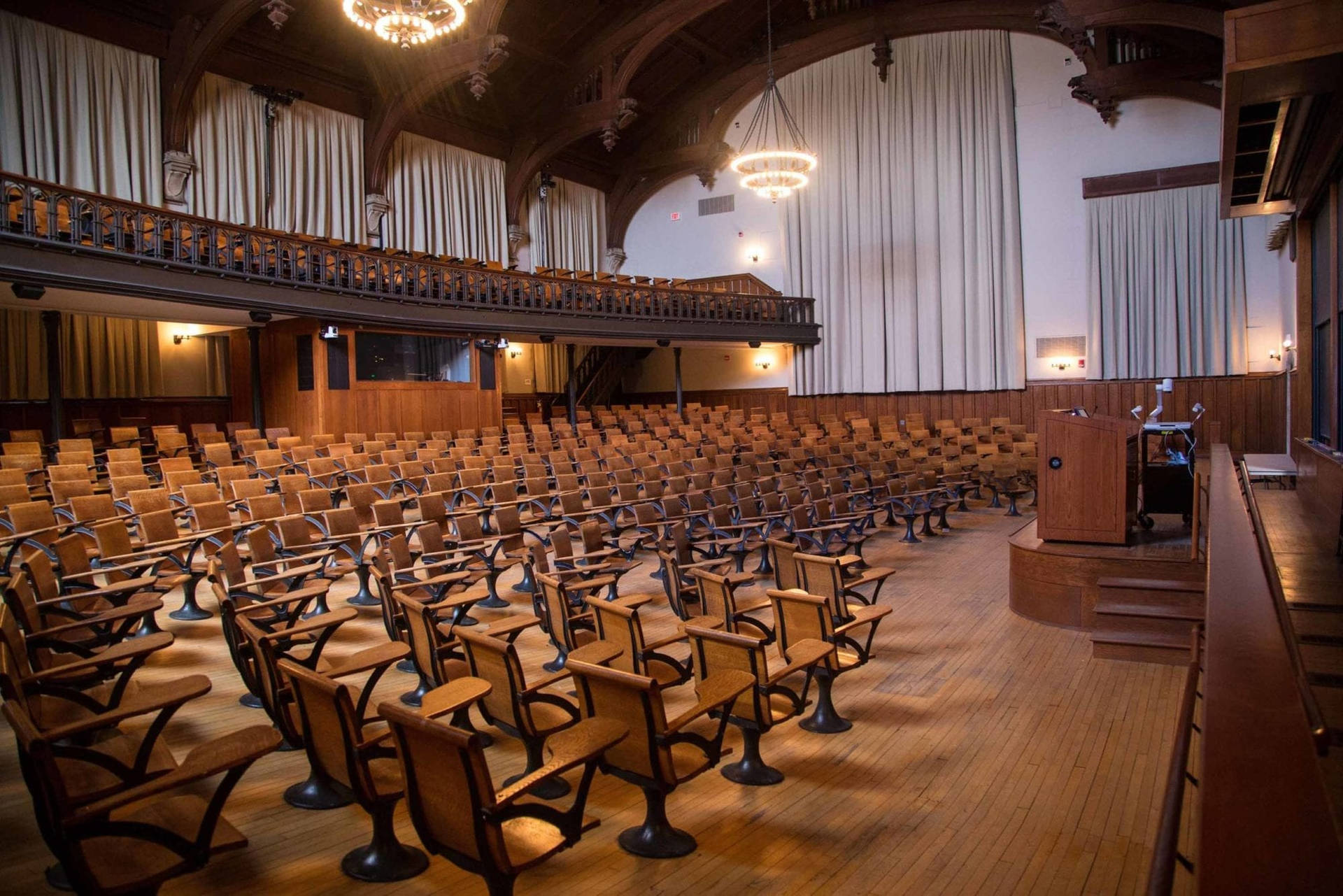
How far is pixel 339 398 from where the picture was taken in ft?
43.2

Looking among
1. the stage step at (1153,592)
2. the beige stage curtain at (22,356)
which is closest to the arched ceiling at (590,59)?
the beige stage curtain at (22,356)

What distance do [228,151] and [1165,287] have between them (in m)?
17.4

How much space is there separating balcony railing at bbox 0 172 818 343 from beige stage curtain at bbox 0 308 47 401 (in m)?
4.61

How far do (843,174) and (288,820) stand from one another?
19.0m

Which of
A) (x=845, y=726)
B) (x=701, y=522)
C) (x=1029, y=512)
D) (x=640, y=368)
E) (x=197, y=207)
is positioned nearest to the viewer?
(x=845, y=726)

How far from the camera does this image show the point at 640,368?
75.2 feet

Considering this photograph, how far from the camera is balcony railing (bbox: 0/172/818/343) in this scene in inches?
369

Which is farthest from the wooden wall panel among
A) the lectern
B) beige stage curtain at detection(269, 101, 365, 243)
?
beige stage curtain at detection(269, 101, 365, 243)

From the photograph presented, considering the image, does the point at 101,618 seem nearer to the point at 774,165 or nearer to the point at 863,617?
the point at 863,617

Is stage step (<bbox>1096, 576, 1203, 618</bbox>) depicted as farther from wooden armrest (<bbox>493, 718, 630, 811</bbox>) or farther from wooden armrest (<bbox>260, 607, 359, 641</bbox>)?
wooden armrest (<bbox>260, 607, 359, 641</bbox>)

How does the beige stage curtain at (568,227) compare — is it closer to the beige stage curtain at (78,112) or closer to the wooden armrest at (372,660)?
the beige stage curtain at (78,112)

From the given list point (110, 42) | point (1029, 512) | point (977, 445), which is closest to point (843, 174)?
point (977, 445)

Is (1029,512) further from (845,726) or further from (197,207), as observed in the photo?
(197,207)

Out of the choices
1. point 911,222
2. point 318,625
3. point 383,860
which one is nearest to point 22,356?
point 318,625
